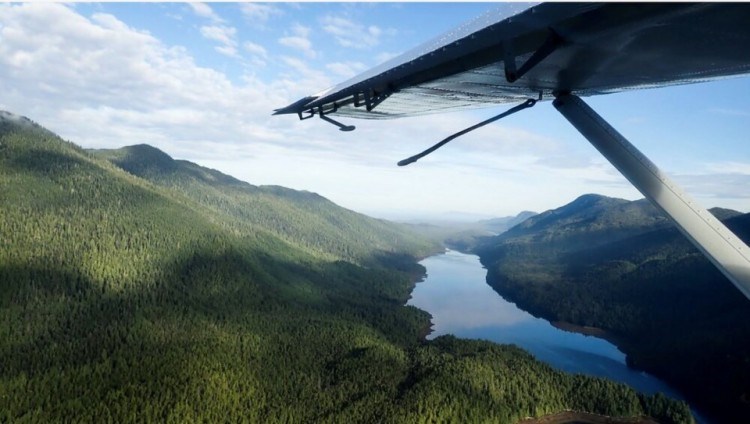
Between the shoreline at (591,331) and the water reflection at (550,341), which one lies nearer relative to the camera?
the water reflection at (550,341)

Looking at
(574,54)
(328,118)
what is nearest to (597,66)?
(574,54)

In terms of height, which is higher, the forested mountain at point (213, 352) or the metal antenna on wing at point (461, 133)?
the metal antenna on wing at point (461, 133)

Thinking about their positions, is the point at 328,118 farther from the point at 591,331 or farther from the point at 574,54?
the point at 591,331

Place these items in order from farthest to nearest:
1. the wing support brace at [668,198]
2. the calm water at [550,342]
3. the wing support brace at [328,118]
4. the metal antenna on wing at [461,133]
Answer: the calm water at [550,342] → the wing support brace at [328,118] → the metal antenna on wing at [461,133] → the wing support brace at [668,198]

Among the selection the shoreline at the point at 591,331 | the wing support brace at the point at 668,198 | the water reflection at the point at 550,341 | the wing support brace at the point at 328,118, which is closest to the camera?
the wing support brace at the point at 668,198

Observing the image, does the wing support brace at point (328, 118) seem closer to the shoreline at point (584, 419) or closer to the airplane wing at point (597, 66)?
the airplane wing at point (597, 66)

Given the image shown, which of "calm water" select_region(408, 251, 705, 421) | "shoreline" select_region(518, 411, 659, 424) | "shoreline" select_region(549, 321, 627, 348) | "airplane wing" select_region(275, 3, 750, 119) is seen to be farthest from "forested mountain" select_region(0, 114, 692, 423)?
"airplane wing" select_region(275, 3, 750, 119)

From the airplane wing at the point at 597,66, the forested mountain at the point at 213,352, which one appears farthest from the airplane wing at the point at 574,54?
the forested mountain at the point at 213,352

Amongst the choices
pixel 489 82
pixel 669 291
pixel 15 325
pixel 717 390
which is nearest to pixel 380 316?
pixel 717 390
